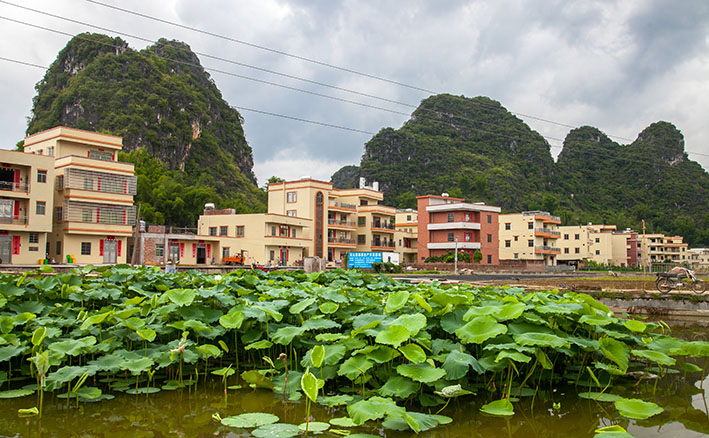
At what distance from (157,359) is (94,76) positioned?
81.2m

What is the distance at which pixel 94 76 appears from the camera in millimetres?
73438

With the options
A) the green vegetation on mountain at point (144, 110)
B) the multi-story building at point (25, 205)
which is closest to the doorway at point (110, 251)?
the multi-story building at point (25, 205)

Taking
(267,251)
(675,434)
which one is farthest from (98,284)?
(267,251)

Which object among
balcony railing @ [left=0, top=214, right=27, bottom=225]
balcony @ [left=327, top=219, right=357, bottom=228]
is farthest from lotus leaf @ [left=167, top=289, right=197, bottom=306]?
balcony @ [left=327, top=219, right=357, bottom=228]

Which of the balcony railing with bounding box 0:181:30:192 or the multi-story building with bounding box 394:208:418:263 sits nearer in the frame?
the balcony railing with bounding box 0:181:30:192

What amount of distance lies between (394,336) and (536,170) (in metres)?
112

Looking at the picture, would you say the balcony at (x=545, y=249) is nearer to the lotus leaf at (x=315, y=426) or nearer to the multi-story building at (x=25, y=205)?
the multi-story building at (x=25, y=205)

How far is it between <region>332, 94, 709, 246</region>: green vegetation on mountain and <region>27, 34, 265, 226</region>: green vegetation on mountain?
31.8 m

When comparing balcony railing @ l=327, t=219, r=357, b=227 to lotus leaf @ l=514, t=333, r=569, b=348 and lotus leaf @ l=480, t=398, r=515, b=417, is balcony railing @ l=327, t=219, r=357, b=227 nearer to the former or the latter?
lotus leaf @ l=514, t=333, r=569, b=348

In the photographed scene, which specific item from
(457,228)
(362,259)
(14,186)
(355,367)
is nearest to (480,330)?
(355,367)

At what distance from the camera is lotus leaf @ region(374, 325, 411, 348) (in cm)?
369

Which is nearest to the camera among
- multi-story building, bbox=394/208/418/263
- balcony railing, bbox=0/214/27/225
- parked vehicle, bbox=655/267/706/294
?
parked vehicle, bbox=655/267/706/294

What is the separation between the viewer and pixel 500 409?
374cm

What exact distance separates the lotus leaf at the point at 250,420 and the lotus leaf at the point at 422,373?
3.23ft
